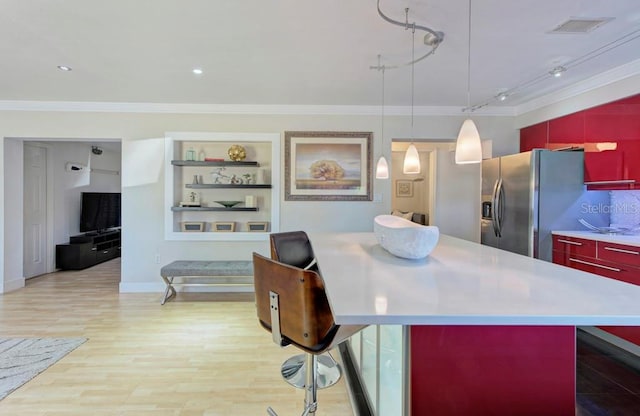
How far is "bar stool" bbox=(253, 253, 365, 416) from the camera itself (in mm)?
1254

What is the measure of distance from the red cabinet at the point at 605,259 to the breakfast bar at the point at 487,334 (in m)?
1.86

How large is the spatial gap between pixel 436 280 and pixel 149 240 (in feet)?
12.8

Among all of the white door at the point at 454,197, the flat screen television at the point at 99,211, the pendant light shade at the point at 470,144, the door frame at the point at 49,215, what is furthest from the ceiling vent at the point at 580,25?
the flat screen television at the point at 99,211

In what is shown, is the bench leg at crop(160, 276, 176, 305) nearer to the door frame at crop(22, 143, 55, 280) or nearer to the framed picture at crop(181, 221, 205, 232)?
the framed picture at crop(181, 221, 205, 232)

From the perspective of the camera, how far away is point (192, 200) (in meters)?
4.25

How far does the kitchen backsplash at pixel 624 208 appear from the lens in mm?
3045

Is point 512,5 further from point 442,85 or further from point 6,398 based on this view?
point 6,398

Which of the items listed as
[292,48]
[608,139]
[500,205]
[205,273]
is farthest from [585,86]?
[205,273]

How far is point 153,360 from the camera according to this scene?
2412 millimetres

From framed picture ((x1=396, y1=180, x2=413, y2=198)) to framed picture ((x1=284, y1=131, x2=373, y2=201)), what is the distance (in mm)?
3209

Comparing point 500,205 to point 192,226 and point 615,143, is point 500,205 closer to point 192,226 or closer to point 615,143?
point 615,143

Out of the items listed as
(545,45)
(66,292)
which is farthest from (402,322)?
(66,292)

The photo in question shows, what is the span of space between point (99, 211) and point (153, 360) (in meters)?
4.89

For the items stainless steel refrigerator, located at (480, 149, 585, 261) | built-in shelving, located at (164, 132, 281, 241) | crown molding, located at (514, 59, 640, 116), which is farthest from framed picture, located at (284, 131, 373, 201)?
crown molding, located at (514, 59, 640, 116)
